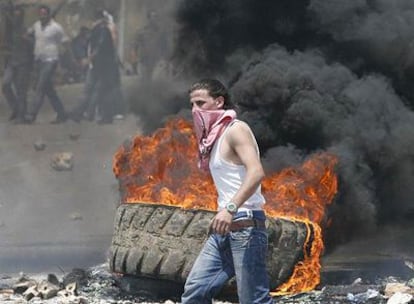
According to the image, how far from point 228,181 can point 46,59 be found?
15.7 m

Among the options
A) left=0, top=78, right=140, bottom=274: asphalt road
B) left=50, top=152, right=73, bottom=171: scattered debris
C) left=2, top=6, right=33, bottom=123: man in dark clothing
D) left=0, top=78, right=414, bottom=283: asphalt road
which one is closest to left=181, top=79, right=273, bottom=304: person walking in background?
left=0, top=78, right=414, bottom=283: asphalt road

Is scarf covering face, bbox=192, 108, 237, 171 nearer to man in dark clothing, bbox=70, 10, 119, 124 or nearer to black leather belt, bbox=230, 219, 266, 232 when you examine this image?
black leather belt, bbox=230, 219, 266, 232

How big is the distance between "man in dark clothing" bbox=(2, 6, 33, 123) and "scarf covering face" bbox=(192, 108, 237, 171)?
15282 millimetres

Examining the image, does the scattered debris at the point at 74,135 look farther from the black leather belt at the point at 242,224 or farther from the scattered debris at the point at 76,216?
the black leather belt at the point at 242,224

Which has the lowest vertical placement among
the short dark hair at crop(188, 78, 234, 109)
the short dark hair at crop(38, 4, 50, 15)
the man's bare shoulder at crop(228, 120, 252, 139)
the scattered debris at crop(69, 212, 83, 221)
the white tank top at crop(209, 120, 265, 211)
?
the scattered debris at crop(69, 212, 83, 221)

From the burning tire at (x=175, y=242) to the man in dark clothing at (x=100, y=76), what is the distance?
461 inches

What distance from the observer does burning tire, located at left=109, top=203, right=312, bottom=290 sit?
10.0m

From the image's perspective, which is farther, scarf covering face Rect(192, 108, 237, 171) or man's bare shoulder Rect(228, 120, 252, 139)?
scarf covering face Rect(192, 108, 237, 171)

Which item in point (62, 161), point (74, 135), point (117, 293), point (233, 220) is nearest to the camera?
point (233, 220)

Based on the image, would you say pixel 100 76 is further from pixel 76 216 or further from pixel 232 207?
pixel 232 207

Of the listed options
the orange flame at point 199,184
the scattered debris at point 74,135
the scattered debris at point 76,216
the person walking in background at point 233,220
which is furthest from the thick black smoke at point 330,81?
the scattered debris at point 74,135

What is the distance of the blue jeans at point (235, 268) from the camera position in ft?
22.5

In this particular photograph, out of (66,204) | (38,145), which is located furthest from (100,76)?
(66,204)

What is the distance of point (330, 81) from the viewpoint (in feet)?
45.1
